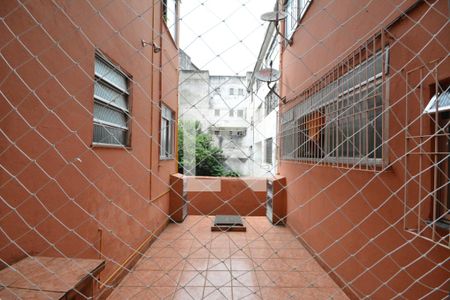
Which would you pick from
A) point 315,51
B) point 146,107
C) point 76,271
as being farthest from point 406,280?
point 146,107

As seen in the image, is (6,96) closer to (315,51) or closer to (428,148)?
(428,148)

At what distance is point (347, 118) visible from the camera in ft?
6.41

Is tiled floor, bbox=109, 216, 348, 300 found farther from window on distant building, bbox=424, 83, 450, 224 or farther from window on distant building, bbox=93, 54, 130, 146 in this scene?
window on distant building, bbox=424, 83, 450, 224

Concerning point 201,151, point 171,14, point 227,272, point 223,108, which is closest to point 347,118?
point 227,272

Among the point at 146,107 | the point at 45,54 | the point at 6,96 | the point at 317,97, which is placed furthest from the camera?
the point at 146,107

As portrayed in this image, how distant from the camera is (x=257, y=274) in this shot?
7.32 ft

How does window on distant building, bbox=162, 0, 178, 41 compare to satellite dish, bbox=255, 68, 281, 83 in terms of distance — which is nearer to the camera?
satellite dish, bbox=255, 68, 281, 83

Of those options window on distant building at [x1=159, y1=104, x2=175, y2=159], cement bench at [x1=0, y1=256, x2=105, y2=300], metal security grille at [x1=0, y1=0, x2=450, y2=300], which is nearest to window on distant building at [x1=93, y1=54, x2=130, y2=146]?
metal security grille at [x1=0, y1=0, x2=450, y2=300]

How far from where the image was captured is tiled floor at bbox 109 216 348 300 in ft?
6.31

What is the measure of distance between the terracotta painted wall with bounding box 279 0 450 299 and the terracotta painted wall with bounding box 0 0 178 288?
152 centimetres

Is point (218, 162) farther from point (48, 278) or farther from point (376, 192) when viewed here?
point (48, 278)

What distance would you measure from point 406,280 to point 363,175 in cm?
59

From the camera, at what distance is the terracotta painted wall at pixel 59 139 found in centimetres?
104

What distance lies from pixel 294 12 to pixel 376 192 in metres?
2.86
